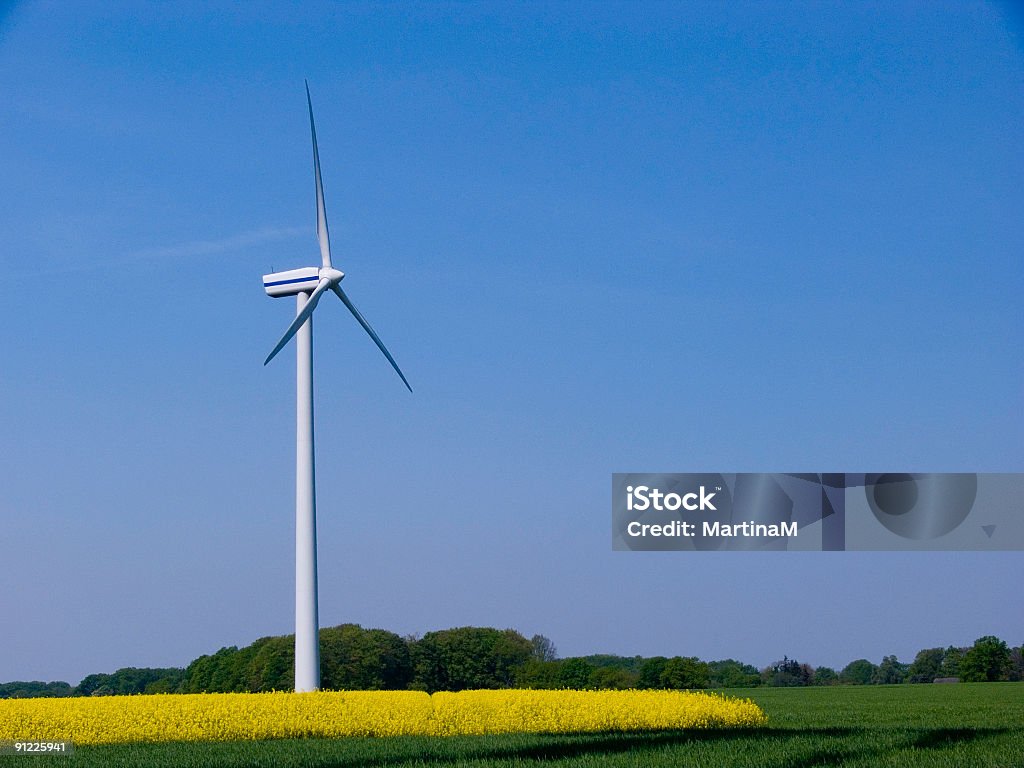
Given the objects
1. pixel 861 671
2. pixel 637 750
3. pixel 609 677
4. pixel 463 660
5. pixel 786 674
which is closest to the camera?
pixel 637 750

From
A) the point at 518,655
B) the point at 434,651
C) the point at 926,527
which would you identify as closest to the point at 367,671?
the point at 434,651

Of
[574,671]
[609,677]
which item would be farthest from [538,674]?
[609,677]

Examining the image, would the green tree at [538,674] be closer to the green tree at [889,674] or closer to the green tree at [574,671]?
the green tree at [574,671]

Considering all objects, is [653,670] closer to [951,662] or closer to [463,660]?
[463,660]

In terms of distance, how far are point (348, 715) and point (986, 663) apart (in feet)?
338

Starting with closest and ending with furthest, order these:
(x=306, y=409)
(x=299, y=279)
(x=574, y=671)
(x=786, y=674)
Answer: (x=306, y=409), (x=299, y=279), (x=574, y=671), (x=786, y=674)

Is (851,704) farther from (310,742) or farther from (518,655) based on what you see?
(310,742)

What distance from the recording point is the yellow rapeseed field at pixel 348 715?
113ft

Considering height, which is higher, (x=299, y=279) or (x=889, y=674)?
(x=299, y=279)

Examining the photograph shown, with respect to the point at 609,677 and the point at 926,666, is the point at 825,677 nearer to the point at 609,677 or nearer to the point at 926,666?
the point at 926,666

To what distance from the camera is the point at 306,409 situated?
40719 millimetres

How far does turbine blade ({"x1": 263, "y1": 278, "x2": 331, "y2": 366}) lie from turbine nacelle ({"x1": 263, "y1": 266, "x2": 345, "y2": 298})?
30 cm

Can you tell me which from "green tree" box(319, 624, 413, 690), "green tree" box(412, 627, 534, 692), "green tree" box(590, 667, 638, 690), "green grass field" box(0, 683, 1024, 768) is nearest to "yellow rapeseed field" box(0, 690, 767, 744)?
"green grass field" box(0, 683, 1024, 768)

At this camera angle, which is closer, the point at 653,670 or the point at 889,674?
the point at 653,670
